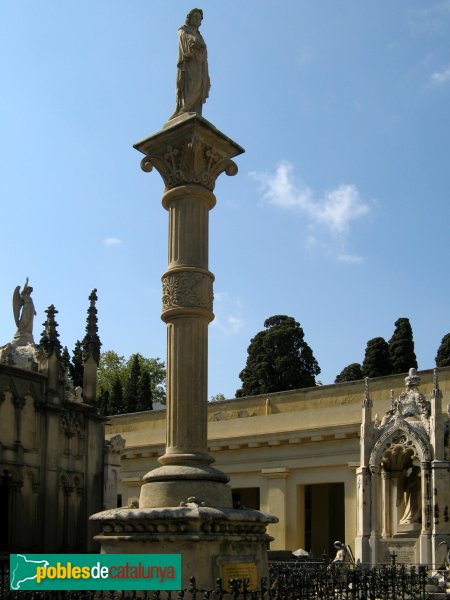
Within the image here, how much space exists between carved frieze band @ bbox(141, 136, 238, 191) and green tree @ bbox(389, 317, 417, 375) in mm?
37793

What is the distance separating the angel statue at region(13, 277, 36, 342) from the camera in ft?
84.7

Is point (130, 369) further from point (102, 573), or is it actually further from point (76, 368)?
point (102, 573)

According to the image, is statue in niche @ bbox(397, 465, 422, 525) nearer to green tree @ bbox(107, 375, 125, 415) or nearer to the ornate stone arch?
the ornate stone arch

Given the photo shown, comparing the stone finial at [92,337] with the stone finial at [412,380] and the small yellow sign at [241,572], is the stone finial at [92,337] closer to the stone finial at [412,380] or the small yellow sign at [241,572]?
the stone finial at [412,380]

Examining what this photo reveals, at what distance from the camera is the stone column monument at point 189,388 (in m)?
9.52

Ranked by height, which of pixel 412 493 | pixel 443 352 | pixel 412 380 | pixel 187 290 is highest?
pixel 443 352

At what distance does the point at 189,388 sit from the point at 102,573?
240 cm

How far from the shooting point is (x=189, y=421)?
10.5m

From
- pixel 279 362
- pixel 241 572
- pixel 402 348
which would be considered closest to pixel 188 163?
pixel 241 572

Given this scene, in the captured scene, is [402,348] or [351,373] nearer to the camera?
[402,348]

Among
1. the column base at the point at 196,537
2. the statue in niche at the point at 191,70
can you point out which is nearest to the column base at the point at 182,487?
the column base at the point at 196,537

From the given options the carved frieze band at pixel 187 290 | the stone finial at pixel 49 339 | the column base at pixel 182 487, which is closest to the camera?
the column base at pixel 182 487

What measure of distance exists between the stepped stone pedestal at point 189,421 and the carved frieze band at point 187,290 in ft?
0.04

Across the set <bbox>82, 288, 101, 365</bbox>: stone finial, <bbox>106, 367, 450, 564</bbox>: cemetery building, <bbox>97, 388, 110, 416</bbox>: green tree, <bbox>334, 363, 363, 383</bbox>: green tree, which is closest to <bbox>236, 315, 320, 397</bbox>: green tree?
Answer: <bbox>334, 363, 363, 383</bbox>: green tree
